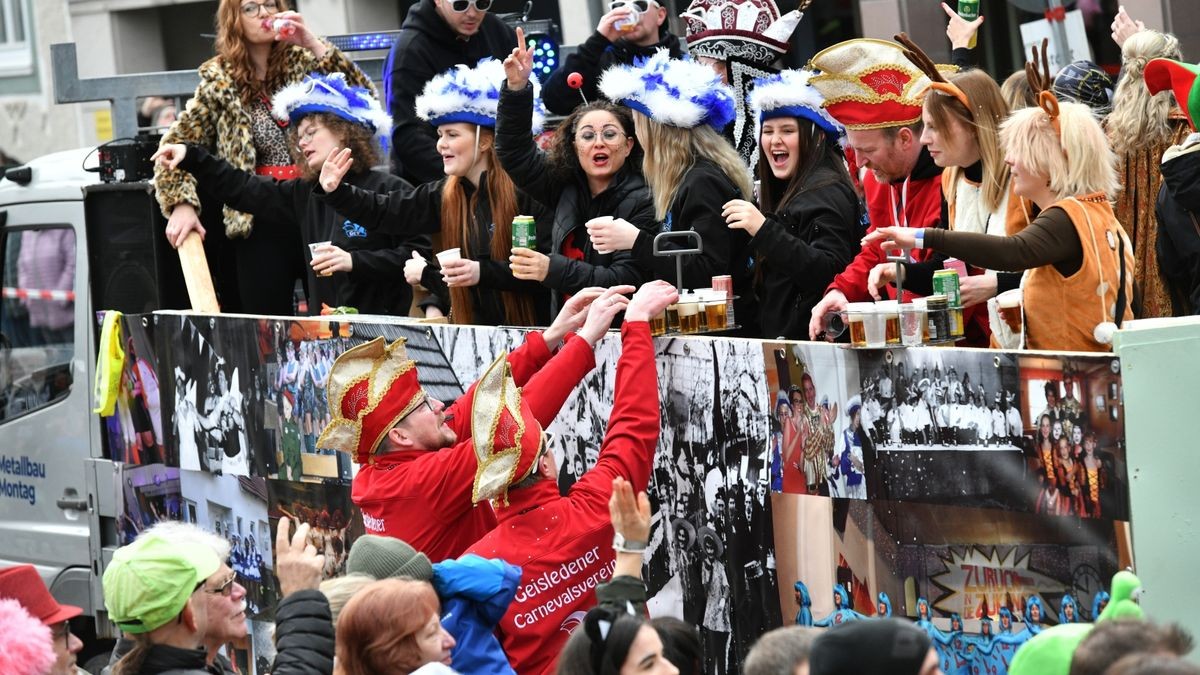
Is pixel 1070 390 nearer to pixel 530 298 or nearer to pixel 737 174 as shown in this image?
pixel 737 174

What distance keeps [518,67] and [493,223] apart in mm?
736

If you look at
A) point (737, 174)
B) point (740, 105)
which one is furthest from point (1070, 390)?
point (740, 105)

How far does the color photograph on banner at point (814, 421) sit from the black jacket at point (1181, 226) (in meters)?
1.31

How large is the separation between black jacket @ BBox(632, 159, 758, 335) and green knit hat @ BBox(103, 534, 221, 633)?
82.4 inches

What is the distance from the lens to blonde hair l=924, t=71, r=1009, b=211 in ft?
18.3

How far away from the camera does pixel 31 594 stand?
4.80 metres

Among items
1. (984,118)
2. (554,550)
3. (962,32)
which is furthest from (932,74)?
(554,550)

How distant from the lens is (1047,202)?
5027 millimetres

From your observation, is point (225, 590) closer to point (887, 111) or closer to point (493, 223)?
point (493, 223)

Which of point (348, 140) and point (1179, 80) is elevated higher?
point (348, 140)

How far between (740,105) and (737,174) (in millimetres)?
724

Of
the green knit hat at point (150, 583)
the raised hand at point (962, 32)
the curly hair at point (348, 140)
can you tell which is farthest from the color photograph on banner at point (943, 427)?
the curly hair at point (348, 140)

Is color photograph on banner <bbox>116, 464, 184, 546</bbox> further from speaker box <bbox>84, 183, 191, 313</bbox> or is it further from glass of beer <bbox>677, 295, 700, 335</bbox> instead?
glass of beer <bbox>677, 295, 700, 335</bbox>

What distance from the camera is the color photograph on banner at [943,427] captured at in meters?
4.57
